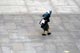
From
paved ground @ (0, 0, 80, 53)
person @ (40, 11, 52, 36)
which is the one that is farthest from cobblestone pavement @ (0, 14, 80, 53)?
person @ (40, 11, 52, 36)

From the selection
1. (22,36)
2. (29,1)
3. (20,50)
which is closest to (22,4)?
(29,1)

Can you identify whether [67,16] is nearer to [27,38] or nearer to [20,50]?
[27,38]

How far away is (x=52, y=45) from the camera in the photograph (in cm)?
1215

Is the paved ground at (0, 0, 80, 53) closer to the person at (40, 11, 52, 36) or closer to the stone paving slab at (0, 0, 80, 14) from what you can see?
the stone paving slab at (0, 0, 80, 14)

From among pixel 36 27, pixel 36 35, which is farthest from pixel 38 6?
pixel 36 35

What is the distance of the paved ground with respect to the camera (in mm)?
11945

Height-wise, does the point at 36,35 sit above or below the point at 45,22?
below

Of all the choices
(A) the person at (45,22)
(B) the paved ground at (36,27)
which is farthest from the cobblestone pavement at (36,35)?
(A) the person at (45,22)

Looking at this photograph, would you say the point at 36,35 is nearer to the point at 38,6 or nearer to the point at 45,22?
the point at 45,22

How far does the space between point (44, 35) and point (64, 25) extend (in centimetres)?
164

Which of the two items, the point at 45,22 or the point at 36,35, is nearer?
the point at 45,22

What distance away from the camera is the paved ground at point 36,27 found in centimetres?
1195

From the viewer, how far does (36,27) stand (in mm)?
13555

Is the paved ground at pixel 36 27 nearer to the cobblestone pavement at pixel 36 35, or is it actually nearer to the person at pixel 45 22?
the cobblestone pavement at pixel 36 35
